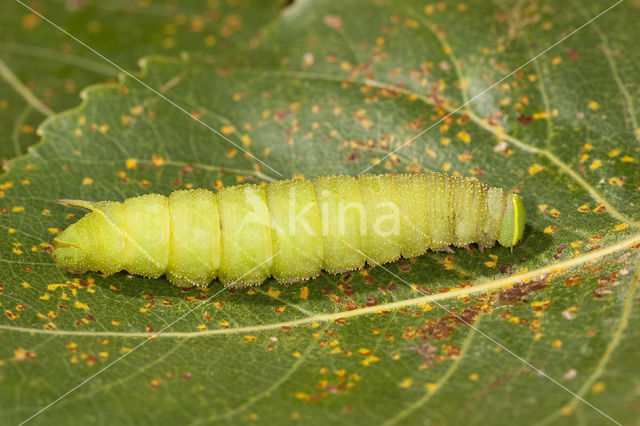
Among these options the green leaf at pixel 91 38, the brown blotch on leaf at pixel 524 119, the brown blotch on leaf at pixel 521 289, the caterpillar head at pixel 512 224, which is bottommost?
the brown blotch on leaf at pixel 521 289

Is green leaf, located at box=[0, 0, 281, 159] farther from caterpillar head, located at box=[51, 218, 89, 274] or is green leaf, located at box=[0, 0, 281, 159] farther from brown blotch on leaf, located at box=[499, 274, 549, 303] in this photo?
brown blotch on leaf, located at box=[499, 274, 549, 303]

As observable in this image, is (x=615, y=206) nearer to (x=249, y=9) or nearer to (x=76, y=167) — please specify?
(x=76, y=167)

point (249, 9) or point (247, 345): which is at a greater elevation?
point (249, 9)

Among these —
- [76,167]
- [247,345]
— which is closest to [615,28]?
[247,345]

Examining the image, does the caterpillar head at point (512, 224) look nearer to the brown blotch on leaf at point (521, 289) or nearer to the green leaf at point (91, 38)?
the brown blotch on leaf at point (521, 289)

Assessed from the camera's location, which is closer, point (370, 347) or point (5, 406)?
point (5, 406)

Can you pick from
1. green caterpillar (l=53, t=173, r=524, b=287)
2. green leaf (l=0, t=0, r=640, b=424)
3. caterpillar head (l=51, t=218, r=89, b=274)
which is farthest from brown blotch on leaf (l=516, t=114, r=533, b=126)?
caterpillar head (l=51, t=218, r=89, b=274)

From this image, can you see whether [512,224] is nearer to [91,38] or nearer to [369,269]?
[369,269]

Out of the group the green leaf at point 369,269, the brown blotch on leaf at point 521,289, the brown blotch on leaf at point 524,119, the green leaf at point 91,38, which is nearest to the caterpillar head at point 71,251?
the green leaf at point 369,269
